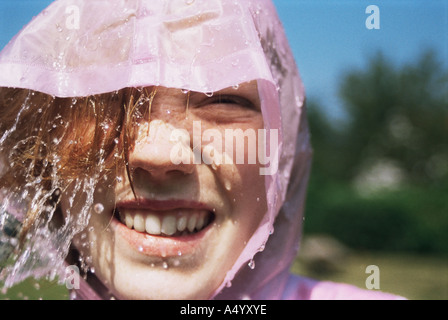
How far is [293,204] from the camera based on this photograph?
1615 mm

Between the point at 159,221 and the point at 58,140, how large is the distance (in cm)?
30

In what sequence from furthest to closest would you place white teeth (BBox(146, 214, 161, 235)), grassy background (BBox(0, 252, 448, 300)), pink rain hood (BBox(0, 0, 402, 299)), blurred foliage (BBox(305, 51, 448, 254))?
1. blurred foliage (BBox(305, 51, 448, 254))
2. grassy background (BBox(0, 252, 448, 300))
3. white teeth (BBox(146, 214, 161, 235))
4. pink rain hood (BBox(0, 0, 402, 299))

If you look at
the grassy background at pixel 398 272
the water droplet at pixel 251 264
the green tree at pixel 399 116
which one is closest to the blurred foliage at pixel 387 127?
the green tree at pixel 399 116

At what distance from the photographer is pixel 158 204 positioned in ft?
3.97

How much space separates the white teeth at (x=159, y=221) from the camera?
124 cm

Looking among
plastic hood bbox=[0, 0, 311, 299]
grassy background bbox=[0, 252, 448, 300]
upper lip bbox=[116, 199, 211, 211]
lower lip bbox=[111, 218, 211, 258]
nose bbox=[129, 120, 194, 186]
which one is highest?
plastic hood bbox=[0, 0, 311, 299]

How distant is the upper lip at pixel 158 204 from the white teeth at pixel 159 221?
25 millimetres

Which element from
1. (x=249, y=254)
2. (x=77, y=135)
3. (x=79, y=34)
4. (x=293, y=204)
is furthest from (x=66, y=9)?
(x=293, y=204)

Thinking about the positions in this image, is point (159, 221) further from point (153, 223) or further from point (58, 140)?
point (58, 140)

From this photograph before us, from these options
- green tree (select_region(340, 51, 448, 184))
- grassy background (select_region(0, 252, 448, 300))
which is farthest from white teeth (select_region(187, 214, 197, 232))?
green tree (select_region(340, 51, 448, 184))

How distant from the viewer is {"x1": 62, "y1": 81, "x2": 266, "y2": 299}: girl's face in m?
1.19

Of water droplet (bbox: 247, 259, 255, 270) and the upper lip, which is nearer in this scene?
the upper lip

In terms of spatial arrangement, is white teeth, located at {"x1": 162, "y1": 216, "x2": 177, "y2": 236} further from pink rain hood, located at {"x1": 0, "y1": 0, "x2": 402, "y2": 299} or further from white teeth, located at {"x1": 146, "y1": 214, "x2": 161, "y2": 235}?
pink rain hood, located at {"x1": 0, "y1": 0, "x2": 402, "y2": 299}
